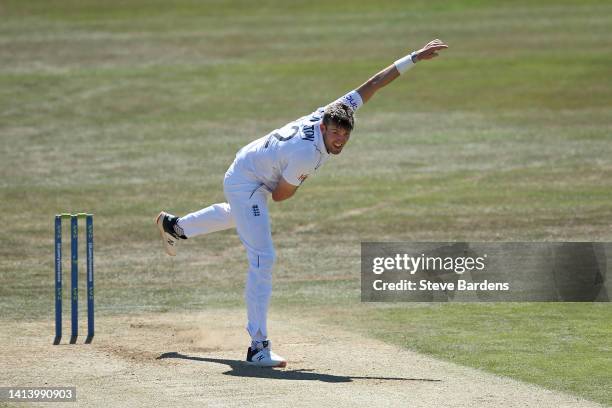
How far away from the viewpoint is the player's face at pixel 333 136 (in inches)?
382

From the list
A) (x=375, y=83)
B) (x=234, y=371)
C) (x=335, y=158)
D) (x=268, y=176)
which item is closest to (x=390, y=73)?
(x=375, y=83)

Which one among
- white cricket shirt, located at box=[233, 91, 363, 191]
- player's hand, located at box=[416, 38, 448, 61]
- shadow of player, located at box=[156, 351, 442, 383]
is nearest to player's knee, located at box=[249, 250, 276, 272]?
white cricket shirt, located at box=[233, 91, 363, 191]

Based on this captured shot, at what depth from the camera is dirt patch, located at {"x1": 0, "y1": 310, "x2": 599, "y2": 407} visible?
28.8ft

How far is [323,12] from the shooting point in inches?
1469

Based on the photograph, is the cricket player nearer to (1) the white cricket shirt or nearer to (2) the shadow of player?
(1) the white cricket shirt

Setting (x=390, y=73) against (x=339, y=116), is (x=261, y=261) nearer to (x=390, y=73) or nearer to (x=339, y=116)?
(x=339, y=116)

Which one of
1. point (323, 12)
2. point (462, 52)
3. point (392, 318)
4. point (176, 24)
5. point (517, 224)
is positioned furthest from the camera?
point (323, 12)

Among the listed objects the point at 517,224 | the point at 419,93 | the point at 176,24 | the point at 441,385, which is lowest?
the point at 441,385

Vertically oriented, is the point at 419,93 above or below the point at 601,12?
below

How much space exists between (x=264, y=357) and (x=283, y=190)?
4.65 feet

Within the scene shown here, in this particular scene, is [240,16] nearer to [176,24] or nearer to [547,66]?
[176,24]

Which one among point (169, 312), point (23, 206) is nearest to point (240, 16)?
point (23, 206)

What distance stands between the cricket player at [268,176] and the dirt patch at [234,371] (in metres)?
0.40

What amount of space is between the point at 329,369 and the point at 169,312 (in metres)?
3.30
